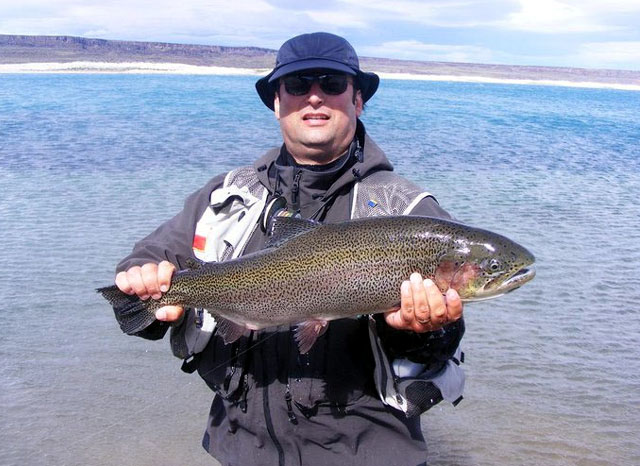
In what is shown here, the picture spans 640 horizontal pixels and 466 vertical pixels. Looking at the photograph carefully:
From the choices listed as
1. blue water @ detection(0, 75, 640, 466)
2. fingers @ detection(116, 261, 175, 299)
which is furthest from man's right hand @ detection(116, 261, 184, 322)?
blue water @ detection(0, 75, 640, 466)

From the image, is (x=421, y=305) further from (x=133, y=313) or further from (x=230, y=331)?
(x=133, y=313)

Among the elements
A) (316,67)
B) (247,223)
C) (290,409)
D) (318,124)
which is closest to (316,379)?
(290,409)

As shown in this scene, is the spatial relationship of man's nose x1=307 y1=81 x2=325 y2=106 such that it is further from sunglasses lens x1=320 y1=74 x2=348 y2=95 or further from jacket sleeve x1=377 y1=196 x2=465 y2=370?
jacket sleeve x1=377 y1=196 x2=465 y2=370

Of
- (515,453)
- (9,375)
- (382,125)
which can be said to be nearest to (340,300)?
(515,453)

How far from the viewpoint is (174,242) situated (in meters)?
3.46

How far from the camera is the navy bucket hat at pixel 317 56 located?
3396 millimetres

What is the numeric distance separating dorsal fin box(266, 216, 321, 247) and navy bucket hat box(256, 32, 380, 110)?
786 millimetres

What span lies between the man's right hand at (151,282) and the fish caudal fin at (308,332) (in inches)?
26.2

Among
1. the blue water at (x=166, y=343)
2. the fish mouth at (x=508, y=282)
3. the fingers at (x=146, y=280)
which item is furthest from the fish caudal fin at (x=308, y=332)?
the blue water at (x=166, y=343)

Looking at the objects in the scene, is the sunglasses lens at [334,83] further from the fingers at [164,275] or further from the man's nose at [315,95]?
the fingers at [164,275]

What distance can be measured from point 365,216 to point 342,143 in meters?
0.42

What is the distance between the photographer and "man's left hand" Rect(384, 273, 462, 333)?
2891mm

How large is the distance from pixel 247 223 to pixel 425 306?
1.02m

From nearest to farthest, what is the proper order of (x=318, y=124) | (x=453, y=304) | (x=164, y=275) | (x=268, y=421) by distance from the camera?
(x=453, y=304) → (x=268, y=421) → (x=164, y=275) → (x=318, y=124)
